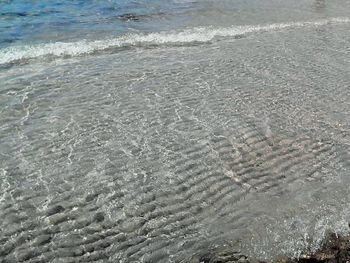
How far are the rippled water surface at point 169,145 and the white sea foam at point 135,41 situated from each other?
0.30ft

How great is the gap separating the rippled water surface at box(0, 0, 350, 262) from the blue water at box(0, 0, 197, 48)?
0.20 meters

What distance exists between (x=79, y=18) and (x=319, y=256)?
14.7 m

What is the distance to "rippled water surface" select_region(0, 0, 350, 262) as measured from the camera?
22.2 ft

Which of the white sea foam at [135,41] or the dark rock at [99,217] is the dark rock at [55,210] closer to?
the dark rock at [99,217]

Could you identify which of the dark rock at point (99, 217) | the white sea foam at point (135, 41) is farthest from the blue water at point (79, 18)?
the dark rock at point (99, 217)

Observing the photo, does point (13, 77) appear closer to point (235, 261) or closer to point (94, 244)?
point (94, 244)

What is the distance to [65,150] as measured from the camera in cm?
877

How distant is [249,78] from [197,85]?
158 cm

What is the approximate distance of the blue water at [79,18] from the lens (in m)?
16.1

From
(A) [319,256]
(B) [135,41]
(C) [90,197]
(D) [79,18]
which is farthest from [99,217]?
(D) [79,18]

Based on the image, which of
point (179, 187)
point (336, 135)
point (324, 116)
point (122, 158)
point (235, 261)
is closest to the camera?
point (235, 261)

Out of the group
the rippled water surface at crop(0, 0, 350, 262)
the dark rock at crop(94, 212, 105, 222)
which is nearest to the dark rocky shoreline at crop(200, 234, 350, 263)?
the rippled water surface at crop(0, 0, 350, 262)

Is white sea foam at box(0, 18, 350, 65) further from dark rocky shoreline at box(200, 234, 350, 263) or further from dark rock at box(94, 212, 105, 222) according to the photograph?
dark rocky shoreline at box(200, 234, 350, 263)

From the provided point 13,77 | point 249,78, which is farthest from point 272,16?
point 13,77
